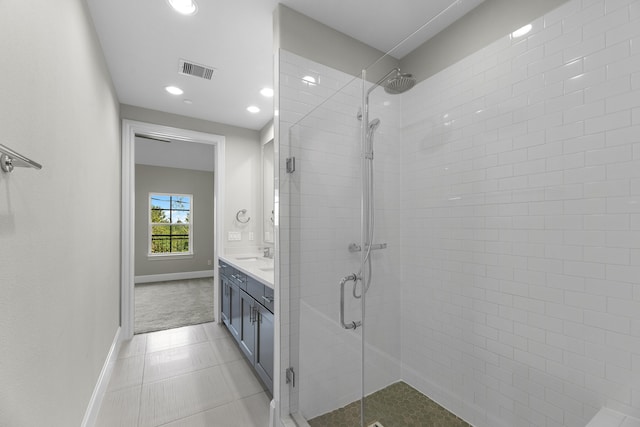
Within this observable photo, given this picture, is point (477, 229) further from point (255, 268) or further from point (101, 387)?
point (101, 387)

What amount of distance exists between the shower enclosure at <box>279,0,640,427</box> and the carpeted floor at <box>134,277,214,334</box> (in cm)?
257

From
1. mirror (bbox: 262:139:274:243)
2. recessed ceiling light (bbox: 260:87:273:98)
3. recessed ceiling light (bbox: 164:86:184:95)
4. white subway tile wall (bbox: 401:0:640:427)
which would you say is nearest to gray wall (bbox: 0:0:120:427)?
recessed ceiling light (bbox: 164:86:184:95)

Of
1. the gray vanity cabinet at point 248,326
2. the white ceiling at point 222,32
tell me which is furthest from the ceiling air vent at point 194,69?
the gray vanity cabinet at point 248,326

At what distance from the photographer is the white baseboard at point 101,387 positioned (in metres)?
1.66

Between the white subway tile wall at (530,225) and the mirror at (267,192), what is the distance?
239 centimetres

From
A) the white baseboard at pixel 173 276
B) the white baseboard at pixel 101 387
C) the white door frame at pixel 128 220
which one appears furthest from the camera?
Answer: the white baseboard at pixel 173 276

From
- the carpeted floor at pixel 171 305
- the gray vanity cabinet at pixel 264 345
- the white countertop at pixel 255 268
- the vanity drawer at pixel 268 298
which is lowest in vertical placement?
the carpeted floor at pixel 171 305

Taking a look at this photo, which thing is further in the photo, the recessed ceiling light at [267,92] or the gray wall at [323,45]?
the recessed ceiling light at [267,92]

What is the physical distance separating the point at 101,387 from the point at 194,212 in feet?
16.8

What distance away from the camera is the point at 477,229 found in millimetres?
1301

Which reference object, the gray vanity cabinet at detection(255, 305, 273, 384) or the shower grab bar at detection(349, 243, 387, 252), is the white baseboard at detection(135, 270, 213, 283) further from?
the shower grab bar at detection(349, 243, 387, 252)

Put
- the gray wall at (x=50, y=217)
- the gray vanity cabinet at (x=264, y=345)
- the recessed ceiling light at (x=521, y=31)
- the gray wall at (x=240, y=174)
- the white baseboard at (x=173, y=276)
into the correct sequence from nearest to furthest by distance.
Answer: the gray wall at (x=50, y=217) → the recessed ceiling light at (x=521, y=31) → the gray vanity cabinet at (x=264, y=345) → the gray wall at (x=240, y=174) → the white baseboard at (x=173, y=276)

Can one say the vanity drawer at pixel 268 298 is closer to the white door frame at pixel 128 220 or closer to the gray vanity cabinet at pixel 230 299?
the gray vanity cabinet at pixel 230 299

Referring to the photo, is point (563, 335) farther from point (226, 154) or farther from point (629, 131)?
point (226, 154)
